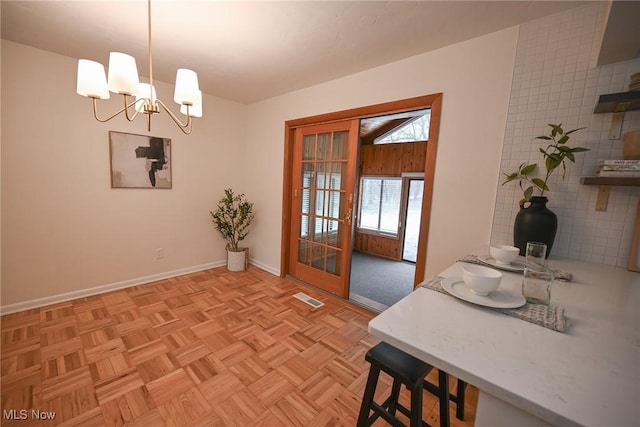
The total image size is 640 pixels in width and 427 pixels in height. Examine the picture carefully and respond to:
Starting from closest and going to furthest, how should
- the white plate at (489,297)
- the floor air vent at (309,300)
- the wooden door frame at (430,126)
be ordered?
the white plate at (489,297)
the wooden door frame at (430,126)
the floor air vent at (309,300)

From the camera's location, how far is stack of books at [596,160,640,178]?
131 cm

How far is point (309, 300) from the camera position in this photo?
2846mm

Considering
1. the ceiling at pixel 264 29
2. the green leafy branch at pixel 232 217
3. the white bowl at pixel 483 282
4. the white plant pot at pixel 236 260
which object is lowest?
the white plant pot at pixel 236 260

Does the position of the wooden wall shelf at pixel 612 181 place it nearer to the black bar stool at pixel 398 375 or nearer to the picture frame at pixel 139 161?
the black bar stool at pixel 398 375

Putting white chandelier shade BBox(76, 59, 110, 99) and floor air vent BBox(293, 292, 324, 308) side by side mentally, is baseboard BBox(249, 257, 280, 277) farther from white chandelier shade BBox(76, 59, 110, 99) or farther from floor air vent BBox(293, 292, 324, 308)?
white chandelier shade BBox(76, 59, 110, 99)

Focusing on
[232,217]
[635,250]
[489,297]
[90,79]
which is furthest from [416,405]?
[232,217]

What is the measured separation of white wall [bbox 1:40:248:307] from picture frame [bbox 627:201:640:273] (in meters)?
3.94

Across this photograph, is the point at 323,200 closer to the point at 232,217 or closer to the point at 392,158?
the point at 232,217

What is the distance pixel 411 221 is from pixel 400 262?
2.69 ft

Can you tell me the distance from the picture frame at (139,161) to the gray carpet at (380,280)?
268cm

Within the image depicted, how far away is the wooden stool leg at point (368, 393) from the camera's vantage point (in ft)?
3.84

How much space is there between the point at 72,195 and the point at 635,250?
433 cm

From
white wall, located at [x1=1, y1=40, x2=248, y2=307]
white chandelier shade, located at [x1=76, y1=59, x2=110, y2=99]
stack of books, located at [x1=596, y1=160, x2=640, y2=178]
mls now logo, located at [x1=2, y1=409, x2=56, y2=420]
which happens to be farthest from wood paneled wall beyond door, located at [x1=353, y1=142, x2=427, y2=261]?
mls now logo, located at [x1=2, y1=409, x2=56, y2=420]

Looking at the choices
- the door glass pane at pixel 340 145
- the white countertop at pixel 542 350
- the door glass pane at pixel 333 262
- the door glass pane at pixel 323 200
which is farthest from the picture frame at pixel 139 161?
the white countertop at pixel 542 350
